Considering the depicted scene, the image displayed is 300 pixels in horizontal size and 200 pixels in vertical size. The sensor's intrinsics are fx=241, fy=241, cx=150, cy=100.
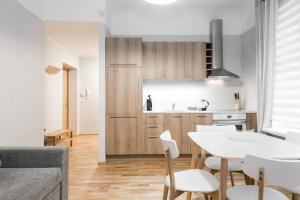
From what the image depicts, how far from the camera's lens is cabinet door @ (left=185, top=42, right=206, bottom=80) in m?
4.92

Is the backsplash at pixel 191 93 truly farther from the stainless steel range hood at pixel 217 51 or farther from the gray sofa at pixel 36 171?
the gray sofa at pixel 36 171

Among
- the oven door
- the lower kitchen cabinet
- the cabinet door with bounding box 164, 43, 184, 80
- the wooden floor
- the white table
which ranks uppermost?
the cabinet door with bounding box 164, 43, 184, 80

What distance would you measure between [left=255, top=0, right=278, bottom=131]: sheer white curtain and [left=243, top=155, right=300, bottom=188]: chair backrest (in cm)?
252

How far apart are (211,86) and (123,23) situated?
92.7 inches

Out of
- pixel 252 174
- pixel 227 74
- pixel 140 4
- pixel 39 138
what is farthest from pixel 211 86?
pixel 252 174

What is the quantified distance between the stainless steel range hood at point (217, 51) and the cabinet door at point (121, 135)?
1864 mm

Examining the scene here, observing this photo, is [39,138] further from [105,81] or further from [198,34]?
[198,34]

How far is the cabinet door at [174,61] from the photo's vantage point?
4.92 meters

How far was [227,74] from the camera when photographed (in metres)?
4.87

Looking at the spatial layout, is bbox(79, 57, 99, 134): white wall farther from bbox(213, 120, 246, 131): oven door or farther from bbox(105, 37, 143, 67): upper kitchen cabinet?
bbox(213, 120, 246, 131): oven door

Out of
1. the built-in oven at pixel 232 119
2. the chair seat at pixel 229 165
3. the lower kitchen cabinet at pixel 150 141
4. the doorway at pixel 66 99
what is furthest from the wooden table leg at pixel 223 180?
the doorway at pixel 66 99

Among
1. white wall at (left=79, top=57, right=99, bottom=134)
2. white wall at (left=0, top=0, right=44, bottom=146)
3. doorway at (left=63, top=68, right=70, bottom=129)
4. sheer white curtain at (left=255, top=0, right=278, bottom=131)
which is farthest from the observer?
white wall at (left=79, top=57, right=99, bottom=134)

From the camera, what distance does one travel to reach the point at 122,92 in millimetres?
4531

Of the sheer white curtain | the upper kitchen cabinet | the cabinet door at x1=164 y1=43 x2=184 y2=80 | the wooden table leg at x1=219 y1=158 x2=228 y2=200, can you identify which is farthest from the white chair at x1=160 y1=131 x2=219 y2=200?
the cabinet door at x1=164 y1=43 x2=184 y2=80
